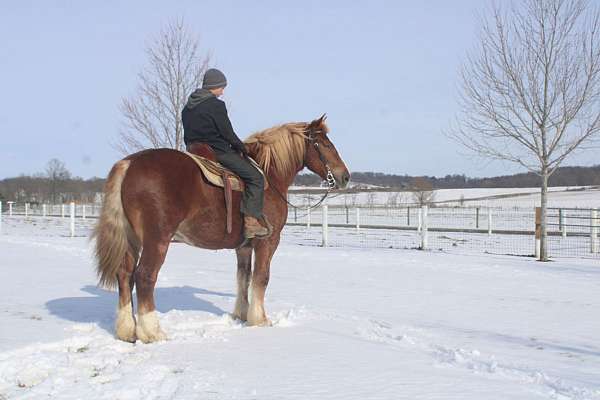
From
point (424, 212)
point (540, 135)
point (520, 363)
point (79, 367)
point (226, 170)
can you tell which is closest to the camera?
point (79, 367)

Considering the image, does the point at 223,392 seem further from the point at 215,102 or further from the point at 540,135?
the point at 540,135

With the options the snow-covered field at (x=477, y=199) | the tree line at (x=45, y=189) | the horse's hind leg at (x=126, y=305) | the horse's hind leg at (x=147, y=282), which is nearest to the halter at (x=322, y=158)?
the horse's hind leg at (x=147, y=282)

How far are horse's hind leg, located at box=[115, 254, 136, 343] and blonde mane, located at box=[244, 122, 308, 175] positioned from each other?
1.69 m

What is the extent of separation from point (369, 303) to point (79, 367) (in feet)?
13.4

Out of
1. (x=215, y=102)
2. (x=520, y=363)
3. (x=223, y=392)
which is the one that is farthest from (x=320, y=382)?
(x=215, y=102)

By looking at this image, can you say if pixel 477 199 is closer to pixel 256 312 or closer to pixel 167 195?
pixel 256 312

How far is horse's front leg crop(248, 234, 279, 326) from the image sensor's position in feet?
18.5

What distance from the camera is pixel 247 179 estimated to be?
5.36m

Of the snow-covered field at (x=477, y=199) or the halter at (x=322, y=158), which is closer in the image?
Answer: the halter at (x=322, y=158)

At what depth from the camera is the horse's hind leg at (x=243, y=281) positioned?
19.7 feet

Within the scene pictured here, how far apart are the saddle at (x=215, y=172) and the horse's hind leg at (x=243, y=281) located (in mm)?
860

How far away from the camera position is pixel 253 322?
5637 mm

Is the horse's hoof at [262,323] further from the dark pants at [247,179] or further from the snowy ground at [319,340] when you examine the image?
the dark pants at [247,179]

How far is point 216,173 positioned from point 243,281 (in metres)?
1.45
